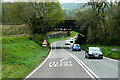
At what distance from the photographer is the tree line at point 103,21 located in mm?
55691

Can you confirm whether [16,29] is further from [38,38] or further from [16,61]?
[16,61]

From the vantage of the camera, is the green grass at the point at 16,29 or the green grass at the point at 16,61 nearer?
the green grass at the point at 16,61

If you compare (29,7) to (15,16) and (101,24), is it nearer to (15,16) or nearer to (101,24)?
(15,16)

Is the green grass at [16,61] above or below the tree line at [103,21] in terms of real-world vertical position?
below

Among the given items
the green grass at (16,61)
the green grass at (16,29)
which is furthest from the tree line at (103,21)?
the green grass at (16,61)

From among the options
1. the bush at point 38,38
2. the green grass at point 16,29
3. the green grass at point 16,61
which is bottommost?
the green grass at point 16,61

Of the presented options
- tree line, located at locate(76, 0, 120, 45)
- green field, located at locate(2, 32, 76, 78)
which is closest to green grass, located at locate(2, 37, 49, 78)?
green field, located at locate(2, 32, 76, 78)

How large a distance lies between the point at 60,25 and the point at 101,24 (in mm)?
13943

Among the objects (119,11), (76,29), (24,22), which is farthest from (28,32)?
(119,11)

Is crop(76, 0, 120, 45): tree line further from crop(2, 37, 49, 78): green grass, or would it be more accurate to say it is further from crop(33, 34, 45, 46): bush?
crop(2, 37, 49, 78): green grass

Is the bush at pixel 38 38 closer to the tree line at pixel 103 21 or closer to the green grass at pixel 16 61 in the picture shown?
the tree line at pixel 103 21

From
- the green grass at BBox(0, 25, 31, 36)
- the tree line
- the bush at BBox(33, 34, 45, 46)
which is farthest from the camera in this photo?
the bush at BBox(33, 34, 45, 46)

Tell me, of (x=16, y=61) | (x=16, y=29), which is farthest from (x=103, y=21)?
(x=16, y=61)

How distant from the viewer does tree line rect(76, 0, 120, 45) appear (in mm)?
55691
